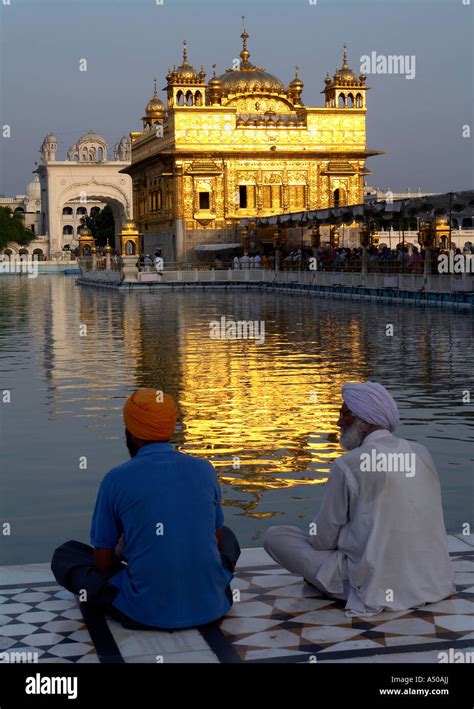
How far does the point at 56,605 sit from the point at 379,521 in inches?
54.9

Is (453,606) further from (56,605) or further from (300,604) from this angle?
(56,605)

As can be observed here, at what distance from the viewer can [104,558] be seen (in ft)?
14.8

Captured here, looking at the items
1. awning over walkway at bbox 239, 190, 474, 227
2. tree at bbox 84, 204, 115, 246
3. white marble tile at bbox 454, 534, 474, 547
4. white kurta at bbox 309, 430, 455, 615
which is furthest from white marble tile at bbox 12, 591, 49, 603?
tree at bbox 84, 204, 115, 246

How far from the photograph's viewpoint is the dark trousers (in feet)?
14.8

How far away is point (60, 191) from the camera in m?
105

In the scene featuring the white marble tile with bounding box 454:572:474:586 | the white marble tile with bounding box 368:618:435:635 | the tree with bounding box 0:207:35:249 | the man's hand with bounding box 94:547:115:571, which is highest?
the tree with bounding box 0:207:35:249

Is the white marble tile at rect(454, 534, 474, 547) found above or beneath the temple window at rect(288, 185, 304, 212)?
beneath

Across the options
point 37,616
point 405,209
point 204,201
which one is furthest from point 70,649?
point 204,201

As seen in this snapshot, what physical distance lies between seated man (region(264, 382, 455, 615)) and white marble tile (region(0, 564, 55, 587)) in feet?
4.19

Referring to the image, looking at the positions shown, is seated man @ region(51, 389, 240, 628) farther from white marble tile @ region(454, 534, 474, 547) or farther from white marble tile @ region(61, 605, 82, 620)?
white marble tile @ region(454, 534, 474, 547)

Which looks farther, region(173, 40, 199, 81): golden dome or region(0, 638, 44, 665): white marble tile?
region(173, 40, 199, 81): golden dome

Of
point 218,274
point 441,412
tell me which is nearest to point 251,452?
point 441,412

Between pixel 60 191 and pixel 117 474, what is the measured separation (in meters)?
103

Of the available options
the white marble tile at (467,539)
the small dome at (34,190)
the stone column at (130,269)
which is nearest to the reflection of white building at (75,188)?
the small dome at (34,190)
